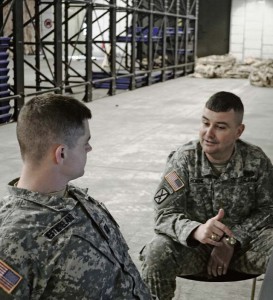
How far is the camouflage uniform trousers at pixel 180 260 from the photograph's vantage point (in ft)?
9.71

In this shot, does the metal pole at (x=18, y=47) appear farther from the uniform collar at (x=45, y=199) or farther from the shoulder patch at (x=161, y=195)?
the uniform collar at (x=45, y=199)

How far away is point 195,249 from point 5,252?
1.55 m

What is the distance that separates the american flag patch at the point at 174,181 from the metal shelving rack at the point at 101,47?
7517mm

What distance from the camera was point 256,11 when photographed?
25.1 metres

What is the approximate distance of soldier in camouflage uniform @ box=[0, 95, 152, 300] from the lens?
1.70 m

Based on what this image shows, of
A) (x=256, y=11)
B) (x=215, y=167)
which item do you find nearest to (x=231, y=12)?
(x=256, y=11)

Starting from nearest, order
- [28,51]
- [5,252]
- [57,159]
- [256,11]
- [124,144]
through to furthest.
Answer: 1. [5,252]
2. [57,159]
3. [124,144]
4. [256,11]
5. [28,51]

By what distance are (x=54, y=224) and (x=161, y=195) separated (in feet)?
4.46

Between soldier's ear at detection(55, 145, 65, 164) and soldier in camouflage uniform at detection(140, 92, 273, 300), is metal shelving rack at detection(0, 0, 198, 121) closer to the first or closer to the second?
soldier in camouflage uniform at detection(140, 92, 273, 300)

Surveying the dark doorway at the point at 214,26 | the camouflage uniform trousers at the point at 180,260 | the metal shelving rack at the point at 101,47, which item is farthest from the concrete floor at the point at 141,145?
the dark doorway at the point at 214,26

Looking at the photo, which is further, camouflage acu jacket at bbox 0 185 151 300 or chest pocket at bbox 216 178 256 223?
chest pocket at bbox 216 178 256 223

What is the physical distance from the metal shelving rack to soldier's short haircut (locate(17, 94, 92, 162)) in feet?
28.1

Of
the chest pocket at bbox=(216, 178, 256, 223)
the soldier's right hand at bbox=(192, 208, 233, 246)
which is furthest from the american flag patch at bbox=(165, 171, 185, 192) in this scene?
the soldier's right hand at bbox=(192, 208, 233, 246)

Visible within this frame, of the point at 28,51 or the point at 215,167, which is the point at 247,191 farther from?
the point at 28,51
